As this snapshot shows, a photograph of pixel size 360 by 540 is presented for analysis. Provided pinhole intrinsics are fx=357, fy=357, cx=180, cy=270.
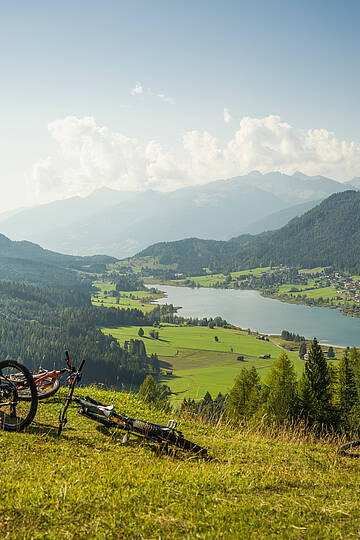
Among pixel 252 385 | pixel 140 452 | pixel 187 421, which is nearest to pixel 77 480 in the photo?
pixel 140 452

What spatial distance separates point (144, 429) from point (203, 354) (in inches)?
4144

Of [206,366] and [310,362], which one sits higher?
[310,362]

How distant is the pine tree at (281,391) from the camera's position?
1082 inches

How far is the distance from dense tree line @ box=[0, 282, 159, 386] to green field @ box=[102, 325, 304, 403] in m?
7.46

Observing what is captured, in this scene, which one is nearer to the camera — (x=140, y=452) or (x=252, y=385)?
(x=140, y=452)

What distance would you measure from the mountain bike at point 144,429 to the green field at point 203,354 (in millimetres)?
59061

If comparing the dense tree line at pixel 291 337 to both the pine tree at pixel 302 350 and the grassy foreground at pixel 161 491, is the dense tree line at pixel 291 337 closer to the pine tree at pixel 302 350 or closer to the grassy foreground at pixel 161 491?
the pine tree at pixel 302 350

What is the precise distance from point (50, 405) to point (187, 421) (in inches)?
146

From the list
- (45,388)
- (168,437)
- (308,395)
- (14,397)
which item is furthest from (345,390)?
(14,397)

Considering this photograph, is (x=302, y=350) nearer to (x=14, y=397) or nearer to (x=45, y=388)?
(x=45, y=388)

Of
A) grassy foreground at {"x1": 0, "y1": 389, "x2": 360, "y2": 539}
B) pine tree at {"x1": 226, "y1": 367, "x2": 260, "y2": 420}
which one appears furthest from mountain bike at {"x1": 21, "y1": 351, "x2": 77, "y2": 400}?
pine tree at {"x1": 226, "y1": 367, "x2": 260, "y2": 420}

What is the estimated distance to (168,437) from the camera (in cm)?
698

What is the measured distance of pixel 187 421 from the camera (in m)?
10.0

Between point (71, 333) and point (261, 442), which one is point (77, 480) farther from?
point (71, 333)
